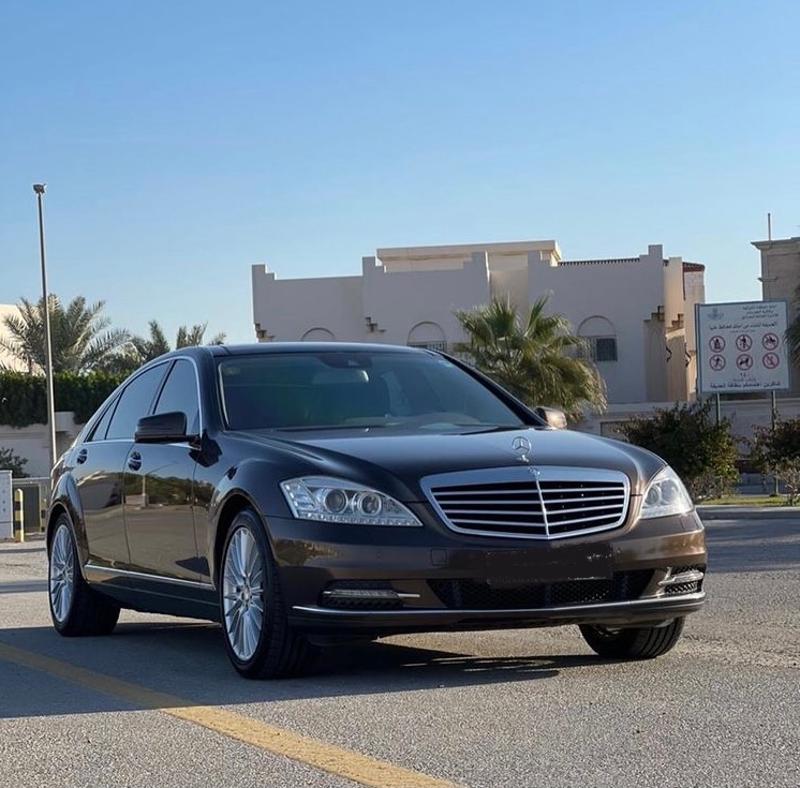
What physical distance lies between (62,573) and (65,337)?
5534 cm

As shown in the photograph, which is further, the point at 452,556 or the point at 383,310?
the point at 383,310

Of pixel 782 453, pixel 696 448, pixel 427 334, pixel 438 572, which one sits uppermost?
pixel 427 334

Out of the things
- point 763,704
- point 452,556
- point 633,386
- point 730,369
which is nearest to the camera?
point 763,704

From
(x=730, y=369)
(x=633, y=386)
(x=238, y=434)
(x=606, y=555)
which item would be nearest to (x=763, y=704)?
(x=606, y=555)

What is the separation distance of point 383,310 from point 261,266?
5.04 m

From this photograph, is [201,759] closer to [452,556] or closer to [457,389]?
[452,556]

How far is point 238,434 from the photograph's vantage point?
823cm

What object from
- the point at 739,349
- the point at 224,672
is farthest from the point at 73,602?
the point at 739,349

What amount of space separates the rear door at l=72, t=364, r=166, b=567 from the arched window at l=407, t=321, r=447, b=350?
51290mm

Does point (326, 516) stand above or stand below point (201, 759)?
above

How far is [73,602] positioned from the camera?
10.2m

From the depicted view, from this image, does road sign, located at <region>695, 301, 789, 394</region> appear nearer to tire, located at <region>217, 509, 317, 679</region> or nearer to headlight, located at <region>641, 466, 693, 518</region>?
headlight, located at <region>641, 466, 693, 518</region>

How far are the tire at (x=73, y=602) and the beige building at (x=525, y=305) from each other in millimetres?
49669

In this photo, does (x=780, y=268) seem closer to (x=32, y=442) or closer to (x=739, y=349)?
(x=739, y=349)
